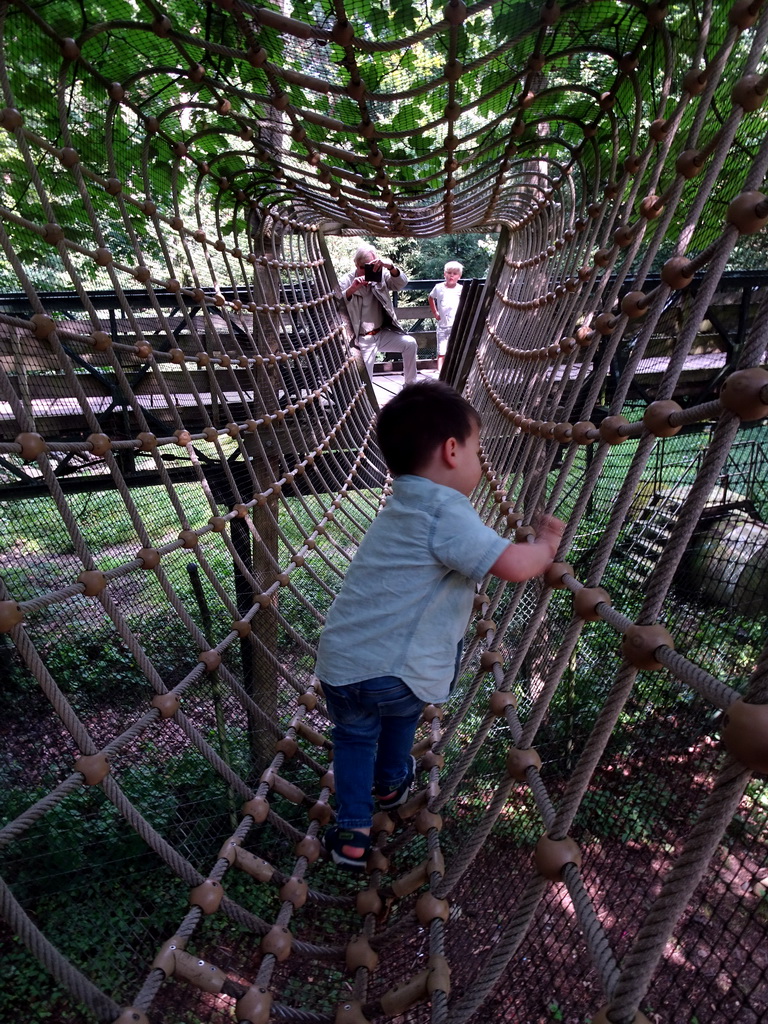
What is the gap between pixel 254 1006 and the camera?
2.56 ft

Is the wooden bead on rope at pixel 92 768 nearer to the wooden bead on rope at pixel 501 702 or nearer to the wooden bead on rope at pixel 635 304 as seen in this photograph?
the wooden bead on rope at pixel 501 702

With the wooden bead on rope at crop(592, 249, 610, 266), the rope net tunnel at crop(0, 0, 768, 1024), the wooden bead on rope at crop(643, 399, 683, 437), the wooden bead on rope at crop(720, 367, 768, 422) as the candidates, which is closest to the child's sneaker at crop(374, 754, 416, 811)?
the rope net tunnel at crop(0, 0, 768, 1024)

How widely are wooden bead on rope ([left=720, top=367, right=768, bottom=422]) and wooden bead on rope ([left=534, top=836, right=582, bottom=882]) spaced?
409 millimetres

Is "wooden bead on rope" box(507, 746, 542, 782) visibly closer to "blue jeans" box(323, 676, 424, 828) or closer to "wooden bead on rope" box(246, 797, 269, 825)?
"blue jeans" box(323, 676, 424, 828)

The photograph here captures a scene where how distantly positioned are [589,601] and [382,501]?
1.82 m

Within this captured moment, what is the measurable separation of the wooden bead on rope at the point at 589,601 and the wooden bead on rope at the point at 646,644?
128 millimetres

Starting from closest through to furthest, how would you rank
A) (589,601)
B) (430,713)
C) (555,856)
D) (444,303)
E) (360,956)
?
(555,856), (589,601), (360,956), (430,713), (444,303)

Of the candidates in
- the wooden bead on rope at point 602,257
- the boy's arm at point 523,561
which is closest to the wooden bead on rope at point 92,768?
the boy's arm at point 523,561

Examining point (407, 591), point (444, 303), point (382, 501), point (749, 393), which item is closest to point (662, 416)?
point (749, 393)

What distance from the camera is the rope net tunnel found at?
768mm

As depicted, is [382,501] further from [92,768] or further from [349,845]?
[92,768]

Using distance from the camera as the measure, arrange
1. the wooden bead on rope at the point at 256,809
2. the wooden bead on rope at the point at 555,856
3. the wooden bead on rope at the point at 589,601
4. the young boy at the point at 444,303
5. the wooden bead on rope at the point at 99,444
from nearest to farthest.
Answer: the wooden bead on rope at the point at 555,856 < the wooden bead on rope at the point at 589,601 < the wooden bead on rope at the point at 256,809 < the wooden bead on rope at the point at 99,444 < the young boy at the point at 444,303

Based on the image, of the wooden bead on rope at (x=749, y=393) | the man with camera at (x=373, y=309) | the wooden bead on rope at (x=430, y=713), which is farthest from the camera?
the man with camera at (x=373, y=309)

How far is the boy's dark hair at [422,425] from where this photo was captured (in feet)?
3.16
